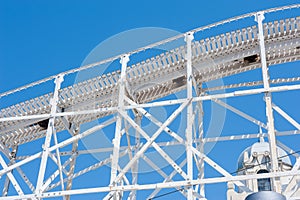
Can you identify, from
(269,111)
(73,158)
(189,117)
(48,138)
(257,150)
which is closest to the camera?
(269,111)

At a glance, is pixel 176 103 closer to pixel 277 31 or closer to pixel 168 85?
pixel 168 85

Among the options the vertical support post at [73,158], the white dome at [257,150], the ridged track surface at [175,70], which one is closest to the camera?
the ridged track surface at [175,70]

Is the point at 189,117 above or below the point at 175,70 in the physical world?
below

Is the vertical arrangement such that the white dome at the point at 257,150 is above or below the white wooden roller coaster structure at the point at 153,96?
above

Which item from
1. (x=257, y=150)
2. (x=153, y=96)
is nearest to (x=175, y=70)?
(x=153, y=96)

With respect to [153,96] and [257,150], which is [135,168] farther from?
[257,150]

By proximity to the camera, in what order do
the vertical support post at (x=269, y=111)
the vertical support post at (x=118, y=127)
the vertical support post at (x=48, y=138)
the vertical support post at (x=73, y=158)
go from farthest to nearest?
the vertical support post at (x=73, y=158), the vertical support post at (x=48, y=138), the vertical support post at (x=118, y=127), the vertical support post at (x=269, y=111)

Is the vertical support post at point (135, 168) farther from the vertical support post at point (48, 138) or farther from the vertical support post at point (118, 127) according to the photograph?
the vertical support post at point (48, 138)

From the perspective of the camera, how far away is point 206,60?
1128 cm

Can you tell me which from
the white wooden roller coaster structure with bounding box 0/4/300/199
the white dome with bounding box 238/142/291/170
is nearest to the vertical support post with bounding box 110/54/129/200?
the white wooden roller coaster structure with bounding box 0/4/300/199

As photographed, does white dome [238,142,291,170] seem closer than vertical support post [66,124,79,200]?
No

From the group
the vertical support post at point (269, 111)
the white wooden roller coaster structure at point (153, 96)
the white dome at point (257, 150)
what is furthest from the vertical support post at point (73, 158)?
the white dome at point (257, 150)

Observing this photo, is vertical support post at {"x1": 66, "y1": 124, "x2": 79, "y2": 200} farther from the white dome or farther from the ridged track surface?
the white dome

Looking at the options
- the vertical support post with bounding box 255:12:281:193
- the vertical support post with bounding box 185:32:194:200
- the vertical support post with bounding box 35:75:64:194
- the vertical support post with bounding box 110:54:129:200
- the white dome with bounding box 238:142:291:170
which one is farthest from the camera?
the white dome with bounding box 238:142:291:170
